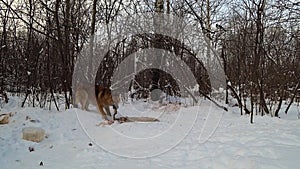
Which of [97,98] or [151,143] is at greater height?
[97,98]

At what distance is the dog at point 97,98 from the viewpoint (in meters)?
6.91

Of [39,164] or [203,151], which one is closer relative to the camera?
[39,164]

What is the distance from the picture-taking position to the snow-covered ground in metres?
3.52

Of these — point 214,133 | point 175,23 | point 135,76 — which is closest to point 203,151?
point 214,133

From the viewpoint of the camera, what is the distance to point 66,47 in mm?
7531

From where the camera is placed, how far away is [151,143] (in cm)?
455

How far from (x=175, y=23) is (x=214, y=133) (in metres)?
5.22

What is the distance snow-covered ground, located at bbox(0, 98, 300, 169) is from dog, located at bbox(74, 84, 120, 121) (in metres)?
0.35

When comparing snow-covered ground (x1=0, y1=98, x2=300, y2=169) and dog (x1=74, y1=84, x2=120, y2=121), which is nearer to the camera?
snow-covered ground (x1=0, y1=98, x2=300, y2=169)

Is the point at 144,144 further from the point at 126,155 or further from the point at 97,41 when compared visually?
the point at 97,41

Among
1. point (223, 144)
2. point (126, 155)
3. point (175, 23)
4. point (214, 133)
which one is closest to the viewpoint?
point (126, 155)

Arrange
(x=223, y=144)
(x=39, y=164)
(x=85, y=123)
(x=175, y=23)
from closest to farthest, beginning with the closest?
1. (x=39, y=164)
2. (x=223, y=144)
3. (x=85, y=123)
4. (x=175, y=23)

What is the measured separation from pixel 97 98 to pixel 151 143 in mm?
2729

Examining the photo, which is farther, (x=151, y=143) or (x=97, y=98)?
(x=97, y=98)
